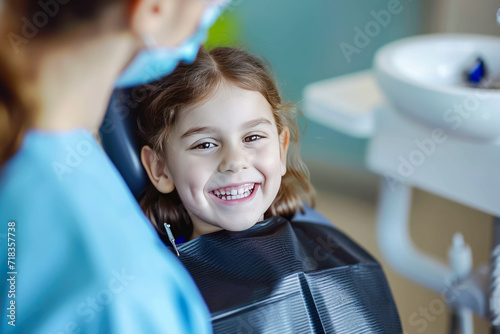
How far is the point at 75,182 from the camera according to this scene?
2.25 ft

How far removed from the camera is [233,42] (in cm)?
81

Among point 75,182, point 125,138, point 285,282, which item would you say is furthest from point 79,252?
point 285,282

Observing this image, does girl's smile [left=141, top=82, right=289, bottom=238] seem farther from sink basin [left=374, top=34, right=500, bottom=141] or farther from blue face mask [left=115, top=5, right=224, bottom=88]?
sink basin [left=374, top=34, right=500, bottom=141]

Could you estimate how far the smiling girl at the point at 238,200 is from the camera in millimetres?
761

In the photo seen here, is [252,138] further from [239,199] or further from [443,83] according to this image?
[443,83]

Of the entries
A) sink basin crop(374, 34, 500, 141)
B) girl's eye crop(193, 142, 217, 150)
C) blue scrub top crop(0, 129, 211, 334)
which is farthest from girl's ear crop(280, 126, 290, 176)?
sink basin crop(374, 34, 500, 141)

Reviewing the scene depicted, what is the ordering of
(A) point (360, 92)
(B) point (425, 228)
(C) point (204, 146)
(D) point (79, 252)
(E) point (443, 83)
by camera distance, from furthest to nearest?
(B) point (425, 228) < (A) point (360, 92) < (E) point (443, 83) < (C) point (204, 146) < (D) point (79, 252)

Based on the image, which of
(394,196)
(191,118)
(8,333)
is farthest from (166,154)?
(394,196)

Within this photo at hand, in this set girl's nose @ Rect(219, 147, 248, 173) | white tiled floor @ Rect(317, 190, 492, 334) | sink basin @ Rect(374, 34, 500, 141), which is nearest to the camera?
girl's nose @ Rect(219, 147, 248, 173)

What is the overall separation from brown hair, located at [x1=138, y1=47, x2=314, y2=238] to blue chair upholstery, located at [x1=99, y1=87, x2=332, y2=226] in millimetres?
12

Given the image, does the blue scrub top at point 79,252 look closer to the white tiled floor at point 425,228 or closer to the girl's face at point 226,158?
the girl's face at point 226,158

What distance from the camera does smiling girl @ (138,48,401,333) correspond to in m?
0.76

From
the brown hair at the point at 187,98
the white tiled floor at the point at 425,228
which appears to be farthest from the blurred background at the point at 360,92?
the brown hair at the point at 187,98

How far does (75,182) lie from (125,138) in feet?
0.40
